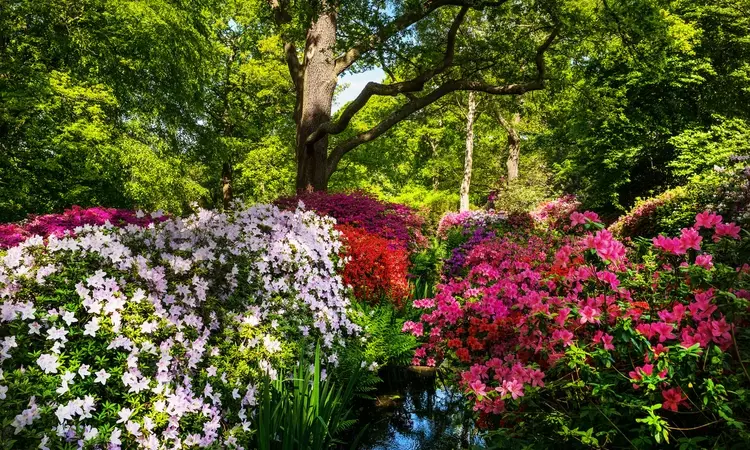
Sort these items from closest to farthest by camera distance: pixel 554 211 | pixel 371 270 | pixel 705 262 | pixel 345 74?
pixel 705 262 → pixel 371 270 → pixel 345 74 → pixel 554 211

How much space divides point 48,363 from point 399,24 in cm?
885

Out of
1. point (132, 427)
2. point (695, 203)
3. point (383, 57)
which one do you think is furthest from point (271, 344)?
point (695, 203)

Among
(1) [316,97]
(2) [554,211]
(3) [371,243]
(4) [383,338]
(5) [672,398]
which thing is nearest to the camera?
(5) [672,398]

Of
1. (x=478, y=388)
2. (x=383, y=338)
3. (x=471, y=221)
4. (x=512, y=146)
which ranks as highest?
(x=512, y=146)

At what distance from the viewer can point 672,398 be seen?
1771 mm

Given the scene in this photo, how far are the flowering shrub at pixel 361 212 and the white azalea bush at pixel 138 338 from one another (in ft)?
13.2

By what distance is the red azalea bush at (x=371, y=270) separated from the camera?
5.92 metres

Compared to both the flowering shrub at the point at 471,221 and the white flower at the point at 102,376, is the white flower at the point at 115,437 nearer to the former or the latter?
the white flower at the point at 102,376

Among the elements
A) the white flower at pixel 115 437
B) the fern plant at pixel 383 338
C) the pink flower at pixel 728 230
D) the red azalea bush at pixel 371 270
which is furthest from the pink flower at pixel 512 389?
the red azalea bush at pixel 371 270

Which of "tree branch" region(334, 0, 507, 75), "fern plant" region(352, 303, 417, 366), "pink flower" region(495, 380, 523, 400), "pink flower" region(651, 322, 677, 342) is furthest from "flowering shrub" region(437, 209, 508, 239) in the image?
"pink flower" region(651, 322, 677, 342)

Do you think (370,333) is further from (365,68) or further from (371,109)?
(371,109)

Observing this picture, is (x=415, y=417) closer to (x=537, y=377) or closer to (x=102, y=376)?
(x=537, y=377)

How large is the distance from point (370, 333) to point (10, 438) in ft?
10.6

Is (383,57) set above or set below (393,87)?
above
